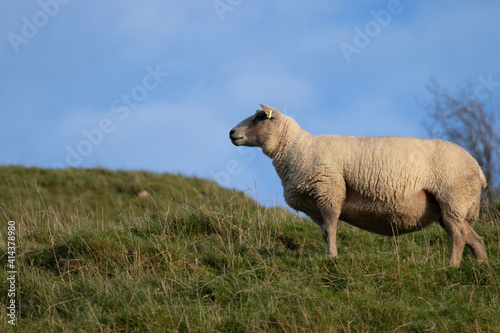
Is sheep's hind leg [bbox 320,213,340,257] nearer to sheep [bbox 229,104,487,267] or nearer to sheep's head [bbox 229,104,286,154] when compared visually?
sheep [bbox 229,104,487,267]

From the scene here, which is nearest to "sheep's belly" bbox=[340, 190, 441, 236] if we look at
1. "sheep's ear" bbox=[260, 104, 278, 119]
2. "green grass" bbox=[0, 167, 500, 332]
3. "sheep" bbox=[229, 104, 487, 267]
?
"sheep" bbox=[229, 104, 487, 267]

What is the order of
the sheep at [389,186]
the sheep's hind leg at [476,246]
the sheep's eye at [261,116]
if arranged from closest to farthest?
1. the sheep at [389,186]
2. the sheep's hind leg at [476,246]
3. the sheep's eye at [261,116]

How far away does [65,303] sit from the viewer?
6461 millimetres

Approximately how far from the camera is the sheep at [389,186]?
7344mm

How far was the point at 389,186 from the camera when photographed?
7.35 m

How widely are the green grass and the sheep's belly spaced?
49 cm

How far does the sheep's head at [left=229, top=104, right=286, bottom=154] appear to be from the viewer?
795 cm

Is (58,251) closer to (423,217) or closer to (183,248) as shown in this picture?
(183,248)

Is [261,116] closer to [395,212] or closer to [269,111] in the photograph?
[269,111]

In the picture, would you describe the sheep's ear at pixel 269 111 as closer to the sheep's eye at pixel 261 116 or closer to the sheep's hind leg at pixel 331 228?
the sheep's eye at pixel 261 116

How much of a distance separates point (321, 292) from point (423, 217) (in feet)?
6.83

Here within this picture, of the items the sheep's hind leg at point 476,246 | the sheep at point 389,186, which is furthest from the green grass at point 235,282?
the sheep at point 389,186

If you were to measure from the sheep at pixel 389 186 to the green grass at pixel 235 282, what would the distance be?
49cm

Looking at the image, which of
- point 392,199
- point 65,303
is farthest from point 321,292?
point 65,303
